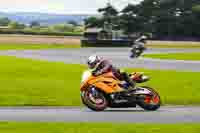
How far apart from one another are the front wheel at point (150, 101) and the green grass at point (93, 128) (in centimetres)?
296

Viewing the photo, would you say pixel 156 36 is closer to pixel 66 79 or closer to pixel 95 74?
pixel 66 79

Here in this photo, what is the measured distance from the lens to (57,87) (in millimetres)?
22328

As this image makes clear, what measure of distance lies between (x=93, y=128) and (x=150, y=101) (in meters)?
3.94

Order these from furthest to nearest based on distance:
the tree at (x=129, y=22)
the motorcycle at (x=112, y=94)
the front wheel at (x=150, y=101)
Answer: the tree at (x=129, y=22) < the front wheel at (x=150, y=101) < the motorcycle at (x=112, y=94)

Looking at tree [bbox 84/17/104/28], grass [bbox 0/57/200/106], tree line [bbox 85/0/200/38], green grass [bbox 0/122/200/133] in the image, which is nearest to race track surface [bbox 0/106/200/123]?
green grass [bbox 0/122/200/133]

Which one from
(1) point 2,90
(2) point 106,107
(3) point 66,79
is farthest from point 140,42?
(2) point 106,107

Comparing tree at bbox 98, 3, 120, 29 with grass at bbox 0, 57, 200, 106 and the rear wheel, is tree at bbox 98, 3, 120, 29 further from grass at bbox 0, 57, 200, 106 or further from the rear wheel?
the rear wheel

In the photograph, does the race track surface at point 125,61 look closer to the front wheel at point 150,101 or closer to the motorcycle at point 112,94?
the front wheel at point 150,101

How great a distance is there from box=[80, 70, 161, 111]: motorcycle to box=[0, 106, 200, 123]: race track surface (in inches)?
7.7

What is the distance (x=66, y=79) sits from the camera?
1021 inches

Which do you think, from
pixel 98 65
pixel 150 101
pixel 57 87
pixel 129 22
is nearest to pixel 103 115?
pixel 98 65

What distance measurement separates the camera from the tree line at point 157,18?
99.0 meters

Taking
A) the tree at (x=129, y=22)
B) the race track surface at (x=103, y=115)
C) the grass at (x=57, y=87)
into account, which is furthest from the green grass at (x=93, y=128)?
the tree at (x=129, y=22)

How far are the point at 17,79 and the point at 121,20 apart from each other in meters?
78.1
